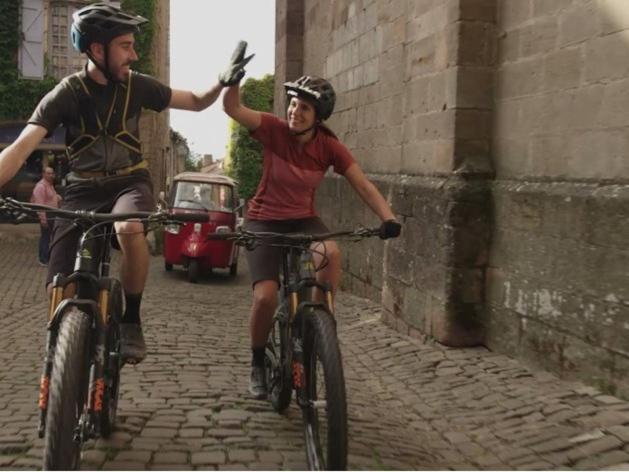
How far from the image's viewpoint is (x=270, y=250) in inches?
162

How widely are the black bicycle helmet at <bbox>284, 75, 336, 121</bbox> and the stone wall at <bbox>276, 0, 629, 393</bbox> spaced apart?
1.78 meters

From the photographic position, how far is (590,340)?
462cm

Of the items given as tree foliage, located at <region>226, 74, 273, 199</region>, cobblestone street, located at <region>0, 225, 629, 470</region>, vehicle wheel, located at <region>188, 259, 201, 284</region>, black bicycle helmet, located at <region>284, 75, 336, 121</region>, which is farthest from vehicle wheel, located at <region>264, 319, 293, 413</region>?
tree foliage, located at <region>226, 74, 273, 199</region>

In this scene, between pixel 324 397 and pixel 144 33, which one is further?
pixel 144 33

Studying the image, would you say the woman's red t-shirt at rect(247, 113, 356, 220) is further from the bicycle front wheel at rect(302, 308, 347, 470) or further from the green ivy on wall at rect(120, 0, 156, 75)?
the green ivy on wall at rect(120, 0, 156, 75)

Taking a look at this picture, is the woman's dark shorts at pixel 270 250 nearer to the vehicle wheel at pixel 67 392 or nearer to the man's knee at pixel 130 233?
the man's knee at pixel 130 233

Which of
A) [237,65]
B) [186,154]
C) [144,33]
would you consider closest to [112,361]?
[237,65]

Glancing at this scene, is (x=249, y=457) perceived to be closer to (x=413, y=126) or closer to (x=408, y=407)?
(x=408, y=407)

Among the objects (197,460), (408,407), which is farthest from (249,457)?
(408,407)

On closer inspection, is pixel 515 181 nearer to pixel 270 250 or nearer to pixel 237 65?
pixel 270 250

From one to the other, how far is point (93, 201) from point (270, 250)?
971mm

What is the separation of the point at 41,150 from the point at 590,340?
59.0ft

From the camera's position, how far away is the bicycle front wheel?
3070mm

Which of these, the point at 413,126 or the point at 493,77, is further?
the point at 413,126
